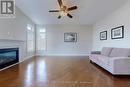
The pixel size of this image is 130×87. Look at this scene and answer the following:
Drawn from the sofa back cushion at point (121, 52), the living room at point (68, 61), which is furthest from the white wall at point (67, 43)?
the sofa back cushion at point (121, 52)

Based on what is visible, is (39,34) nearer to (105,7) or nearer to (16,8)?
(16,8)

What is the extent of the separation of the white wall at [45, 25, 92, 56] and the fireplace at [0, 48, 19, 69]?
4692 millimetres

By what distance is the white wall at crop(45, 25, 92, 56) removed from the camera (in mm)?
11844

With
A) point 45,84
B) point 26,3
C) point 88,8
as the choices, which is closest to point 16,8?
point 26,3

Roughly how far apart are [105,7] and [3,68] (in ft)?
16.9

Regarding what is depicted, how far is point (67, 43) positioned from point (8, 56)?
6.07m

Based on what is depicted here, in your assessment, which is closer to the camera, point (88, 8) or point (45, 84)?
point (45, 84)

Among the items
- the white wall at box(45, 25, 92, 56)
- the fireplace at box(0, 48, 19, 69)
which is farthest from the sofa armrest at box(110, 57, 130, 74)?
the white wall at box(45, 25, 92, 56)

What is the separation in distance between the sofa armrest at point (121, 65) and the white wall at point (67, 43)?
281 inches

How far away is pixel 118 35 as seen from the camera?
670 cm

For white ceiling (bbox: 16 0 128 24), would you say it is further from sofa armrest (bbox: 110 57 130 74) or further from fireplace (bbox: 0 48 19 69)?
sofa armrest (bbox: 110 57 130 74)

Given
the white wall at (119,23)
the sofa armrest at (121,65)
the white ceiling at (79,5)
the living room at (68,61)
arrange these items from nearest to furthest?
the living room at (68,61)
the sofa armrest at (121,65)
the white wall at (119,23)
the white ceiling at (79,5)

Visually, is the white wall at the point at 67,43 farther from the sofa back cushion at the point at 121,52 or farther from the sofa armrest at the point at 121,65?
the sofa armrest at the point at 121,65

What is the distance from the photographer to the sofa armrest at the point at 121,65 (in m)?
4.66
